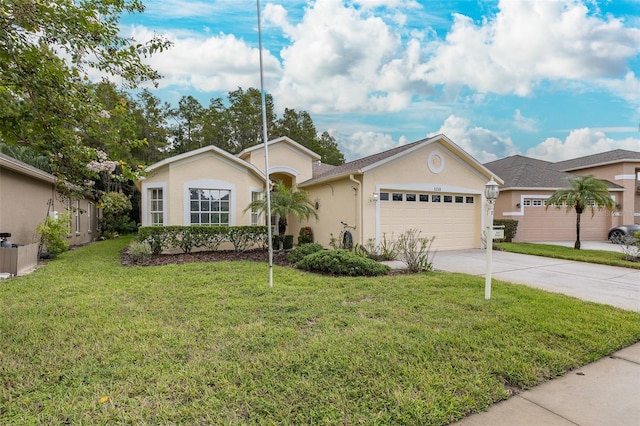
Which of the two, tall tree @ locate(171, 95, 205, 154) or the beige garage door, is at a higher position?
tall tree @ locate(171, 95, 205, 154)

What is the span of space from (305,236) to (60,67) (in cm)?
1123

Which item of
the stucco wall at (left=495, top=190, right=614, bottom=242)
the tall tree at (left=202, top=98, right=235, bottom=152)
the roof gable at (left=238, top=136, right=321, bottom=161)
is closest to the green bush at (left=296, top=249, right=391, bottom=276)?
the roof gable at (left=238, top=136, right=321, bottom=161)

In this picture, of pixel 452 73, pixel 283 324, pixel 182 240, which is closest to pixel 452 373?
pixel 283 324

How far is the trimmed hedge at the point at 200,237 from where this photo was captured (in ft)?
35.4

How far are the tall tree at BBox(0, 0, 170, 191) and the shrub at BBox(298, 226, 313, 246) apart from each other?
10.6m

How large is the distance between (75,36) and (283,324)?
378cm

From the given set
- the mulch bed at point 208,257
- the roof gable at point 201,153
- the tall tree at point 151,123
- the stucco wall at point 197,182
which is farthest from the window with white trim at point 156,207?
the tall tree at point 151,123

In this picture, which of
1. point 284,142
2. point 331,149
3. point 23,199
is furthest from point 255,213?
point 331,149

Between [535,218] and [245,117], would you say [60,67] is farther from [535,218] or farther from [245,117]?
[245,117]

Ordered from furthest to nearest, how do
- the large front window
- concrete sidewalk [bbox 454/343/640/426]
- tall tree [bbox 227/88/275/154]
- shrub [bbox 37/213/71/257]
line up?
tall tree [bbox 227/88/275/154]
the large front window
shrub [bbox 37/213/71/257]
concrete sidewalk [bbox 454/343/640/426]

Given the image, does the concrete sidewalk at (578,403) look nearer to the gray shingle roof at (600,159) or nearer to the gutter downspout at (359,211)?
the gutter downspout at (359,211)

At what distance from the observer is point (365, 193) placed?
36.8 feet

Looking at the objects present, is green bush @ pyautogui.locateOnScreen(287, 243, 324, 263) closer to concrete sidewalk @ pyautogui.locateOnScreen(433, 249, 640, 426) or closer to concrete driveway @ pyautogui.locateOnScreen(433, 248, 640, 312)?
concrete driveway @ pyautogui.locateOnScreen(433, 248, 640, 312)

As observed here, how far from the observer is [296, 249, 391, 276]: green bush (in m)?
7.77
